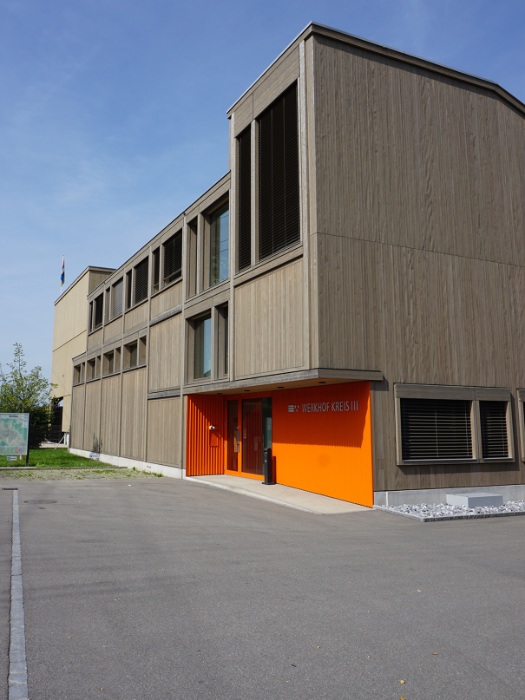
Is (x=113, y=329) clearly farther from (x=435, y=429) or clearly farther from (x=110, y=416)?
(x=435, y=429)

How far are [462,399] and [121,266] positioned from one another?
73.9 ft

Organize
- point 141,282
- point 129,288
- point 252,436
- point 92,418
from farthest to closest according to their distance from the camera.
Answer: point 92,418, point 129,288, point 141,282, point 252,436

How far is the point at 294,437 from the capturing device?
62.7 ft

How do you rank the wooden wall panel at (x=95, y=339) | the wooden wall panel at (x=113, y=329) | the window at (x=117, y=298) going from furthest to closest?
1. the wooden wall panel at (x=95, y=339)
2. the window at (x=117, y=298)
3. the wooden wall panel at (x=113, y=329)

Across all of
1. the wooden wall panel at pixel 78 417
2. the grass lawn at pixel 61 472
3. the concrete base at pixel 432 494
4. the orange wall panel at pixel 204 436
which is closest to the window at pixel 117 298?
the wooden wall panel at pixel 78 417

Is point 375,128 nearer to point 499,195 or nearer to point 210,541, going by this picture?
point 499,195

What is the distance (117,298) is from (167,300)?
9840mm

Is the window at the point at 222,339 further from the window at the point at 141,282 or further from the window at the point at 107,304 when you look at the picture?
the window at the point at 107,304

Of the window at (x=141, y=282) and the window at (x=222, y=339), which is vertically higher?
the window at (x=141, y=282)

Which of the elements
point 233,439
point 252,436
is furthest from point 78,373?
point 252,436

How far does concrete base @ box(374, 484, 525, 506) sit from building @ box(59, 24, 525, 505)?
Result: 0.07 m

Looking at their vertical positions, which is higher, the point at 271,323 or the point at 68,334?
the point at 68,334

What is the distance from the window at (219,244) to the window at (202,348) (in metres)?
1.73

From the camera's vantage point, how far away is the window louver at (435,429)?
1573cm
